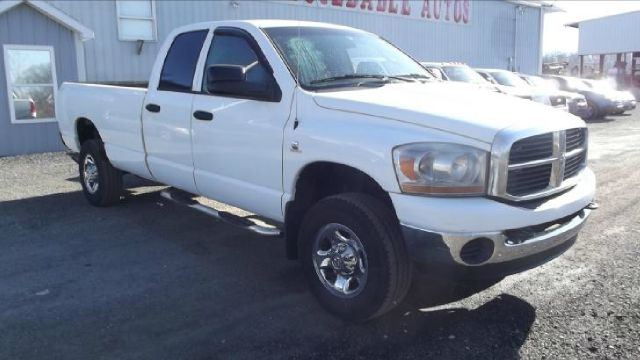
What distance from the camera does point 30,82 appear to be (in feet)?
39.3

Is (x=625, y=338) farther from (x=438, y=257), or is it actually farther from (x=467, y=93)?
(x=467, y=93)

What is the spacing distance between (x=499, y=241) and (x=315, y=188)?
4.67 feet

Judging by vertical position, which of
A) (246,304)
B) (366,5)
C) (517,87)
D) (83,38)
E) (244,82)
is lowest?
(246,304)

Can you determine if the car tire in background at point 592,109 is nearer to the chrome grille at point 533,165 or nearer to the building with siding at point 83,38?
the building with siding at point 83,38

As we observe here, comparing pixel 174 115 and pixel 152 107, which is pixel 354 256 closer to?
pixel 174 115

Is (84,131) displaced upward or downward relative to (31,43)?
downward

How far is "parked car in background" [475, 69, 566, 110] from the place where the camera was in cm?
1399

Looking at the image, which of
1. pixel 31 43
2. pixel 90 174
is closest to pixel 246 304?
pixel 90 174

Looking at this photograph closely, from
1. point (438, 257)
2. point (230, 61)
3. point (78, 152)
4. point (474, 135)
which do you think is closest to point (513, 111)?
point (474, 135)

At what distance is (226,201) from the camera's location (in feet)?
16.1

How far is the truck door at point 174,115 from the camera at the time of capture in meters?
5.23

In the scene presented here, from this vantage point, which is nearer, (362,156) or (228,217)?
(362,156)

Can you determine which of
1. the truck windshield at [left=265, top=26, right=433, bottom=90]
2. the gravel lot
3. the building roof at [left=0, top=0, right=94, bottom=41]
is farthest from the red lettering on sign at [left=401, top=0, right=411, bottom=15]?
the truck windshield at [left=265, top=26, right=433, bottom=90]

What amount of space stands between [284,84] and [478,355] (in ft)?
7.28
